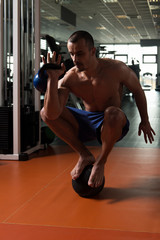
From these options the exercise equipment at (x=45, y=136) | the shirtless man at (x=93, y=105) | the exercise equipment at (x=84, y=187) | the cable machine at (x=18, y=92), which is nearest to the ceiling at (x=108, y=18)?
the cable machine at (x=18, y=92)

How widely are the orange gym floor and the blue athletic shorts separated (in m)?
0.33

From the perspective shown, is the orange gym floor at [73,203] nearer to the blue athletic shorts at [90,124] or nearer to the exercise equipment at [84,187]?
the exercise equipment at [84,187]

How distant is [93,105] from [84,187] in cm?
49

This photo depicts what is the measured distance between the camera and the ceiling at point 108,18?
11695mm

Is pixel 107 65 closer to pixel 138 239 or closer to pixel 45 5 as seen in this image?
pixel 138 239

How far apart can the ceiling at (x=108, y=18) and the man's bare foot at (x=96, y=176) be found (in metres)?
Result: 6.36

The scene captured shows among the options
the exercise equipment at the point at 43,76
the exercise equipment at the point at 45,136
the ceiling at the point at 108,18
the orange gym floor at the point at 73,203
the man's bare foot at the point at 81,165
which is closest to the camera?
the orange gym floor at the point at 73,203

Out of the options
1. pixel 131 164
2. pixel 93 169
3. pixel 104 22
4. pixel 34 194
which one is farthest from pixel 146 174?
pixel 104 22

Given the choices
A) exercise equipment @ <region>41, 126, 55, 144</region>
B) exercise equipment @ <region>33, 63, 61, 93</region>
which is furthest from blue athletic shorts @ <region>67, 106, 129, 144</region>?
exercise equipment @ <region>41, 126, 55, 144</region>

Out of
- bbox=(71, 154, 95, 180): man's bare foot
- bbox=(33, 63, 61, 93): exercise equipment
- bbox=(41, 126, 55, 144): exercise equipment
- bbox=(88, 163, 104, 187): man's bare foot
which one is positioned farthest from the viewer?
bbox=(41, 126, 55, 144): exercise equipment

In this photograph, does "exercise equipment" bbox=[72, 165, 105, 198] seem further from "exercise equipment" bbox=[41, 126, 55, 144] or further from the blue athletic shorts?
"exercise equipment" bbox=[41, 126, 55, 144]

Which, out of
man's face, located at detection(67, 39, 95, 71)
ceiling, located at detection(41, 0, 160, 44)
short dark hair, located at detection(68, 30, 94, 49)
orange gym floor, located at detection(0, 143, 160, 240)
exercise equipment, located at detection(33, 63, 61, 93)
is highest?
ceiling, located at detection(41, 0, 160, 44)

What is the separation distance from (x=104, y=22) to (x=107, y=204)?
46.7 ft

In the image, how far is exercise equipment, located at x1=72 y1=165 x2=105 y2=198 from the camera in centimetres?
197
